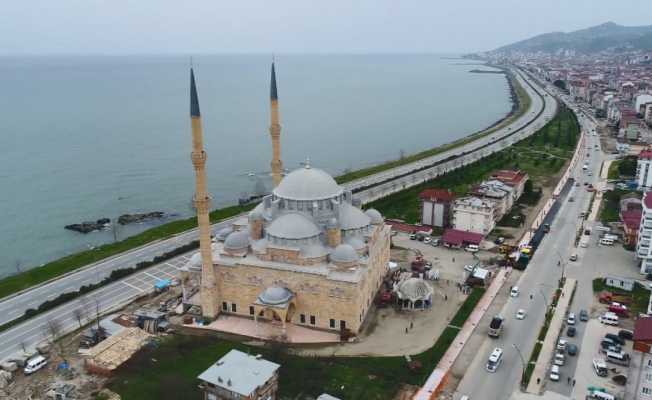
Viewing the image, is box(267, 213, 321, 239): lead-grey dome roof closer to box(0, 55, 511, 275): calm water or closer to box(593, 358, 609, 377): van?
box(593, 358, 609, 377): van

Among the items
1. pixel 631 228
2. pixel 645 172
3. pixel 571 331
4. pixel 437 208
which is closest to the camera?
pixel 571 331

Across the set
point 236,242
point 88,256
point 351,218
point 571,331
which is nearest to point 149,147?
point 88,256

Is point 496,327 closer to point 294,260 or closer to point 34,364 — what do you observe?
point 294,260

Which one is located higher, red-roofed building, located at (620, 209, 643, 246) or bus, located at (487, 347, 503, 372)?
red-roofed building, located at (620, 209, 643, 246)

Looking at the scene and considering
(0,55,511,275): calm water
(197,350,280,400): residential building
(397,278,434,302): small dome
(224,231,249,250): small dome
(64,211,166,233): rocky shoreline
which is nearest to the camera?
(197,350,280,400): residential building

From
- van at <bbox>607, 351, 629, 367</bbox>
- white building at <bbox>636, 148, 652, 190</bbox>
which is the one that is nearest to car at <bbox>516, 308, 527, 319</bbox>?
van at <bbox>607, 351, 629, 367</bbox>

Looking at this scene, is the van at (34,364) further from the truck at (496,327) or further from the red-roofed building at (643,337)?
the red-roofed building at (643,337)
